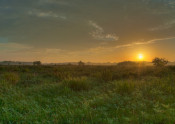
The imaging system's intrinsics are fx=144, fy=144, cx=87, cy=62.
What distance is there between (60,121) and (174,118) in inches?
107

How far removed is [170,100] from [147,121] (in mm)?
2203

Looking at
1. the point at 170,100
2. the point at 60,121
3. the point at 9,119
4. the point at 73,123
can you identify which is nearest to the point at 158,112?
the point at 170,100

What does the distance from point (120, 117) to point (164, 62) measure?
91.5 ft

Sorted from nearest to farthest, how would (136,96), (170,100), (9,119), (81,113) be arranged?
(9,119)
(81,113)
(170,100)
(136,96)

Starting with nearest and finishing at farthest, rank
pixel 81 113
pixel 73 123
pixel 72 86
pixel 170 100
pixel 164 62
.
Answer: pixel 73 123 → pixel 81 113 → pixel 170 100 → pixel 72 86 → pixel 164 62

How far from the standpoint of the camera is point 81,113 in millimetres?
3832

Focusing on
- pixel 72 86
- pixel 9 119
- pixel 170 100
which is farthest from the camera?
pixel 72 86

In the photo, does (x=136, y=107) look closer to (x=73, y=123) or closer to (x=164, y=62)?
(x=73, y=123)

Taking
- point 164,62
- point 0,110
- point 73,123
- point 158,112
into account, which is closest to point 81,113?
point 73,123

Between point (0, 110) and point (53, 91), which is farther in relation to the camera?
point (53, 91)

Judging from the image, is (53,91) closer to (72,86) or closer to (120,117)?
(72,86)

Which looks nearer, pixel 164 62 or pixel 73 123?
pixel 73 123

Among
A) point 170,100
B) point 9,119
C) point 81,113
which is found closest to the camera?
point 9,119

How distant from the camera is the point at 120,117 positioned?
11.9 feet
